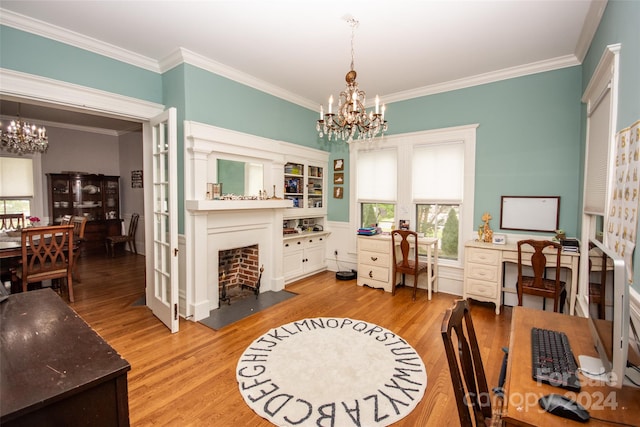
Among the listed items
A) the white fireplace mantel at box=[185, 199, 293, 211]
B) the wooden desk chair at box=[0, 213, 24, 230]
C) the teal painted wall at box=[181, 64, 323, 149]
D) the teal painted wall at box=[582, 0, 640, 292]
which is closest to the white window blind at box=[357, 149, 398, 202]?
the teal painted wall at box=[181, 64, 323, 149]

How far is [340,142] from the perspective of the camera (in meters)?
5.25

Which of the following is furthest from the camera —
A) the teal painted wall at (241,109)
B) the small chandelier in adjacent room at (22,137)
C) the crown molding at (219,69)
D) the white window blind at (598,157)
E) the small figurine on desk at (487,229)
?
the small chandelier in adjacent room at (22,137)

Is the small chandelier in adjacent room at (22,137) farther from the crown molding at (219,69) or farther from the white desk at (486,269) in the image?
the white desk at (486,269)

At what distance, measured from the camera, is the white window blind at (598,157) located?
227cm

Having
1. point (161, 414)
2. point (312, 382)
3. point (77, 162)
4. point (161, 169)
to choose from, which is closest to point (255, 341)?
point (312, 382)

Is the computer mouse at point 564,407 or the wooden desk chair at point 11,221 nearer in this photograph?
the computer mouse at point 564,407

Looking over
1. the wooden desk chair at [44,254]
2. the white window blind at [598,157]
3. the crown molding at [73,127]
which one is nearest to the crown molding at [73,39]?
the wooden desk chair at [44,254]

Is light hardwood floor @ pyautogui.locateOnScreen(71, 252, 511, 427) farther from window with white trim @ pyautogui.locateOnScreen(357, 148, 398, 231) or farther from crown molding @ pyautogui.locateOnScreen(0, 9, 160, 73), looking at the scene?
crown molding @ pyautogui.locateOnScreen(0, 9, 160, 73)

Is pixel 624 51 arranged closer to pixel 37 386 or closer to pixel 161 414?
pixel 37 386

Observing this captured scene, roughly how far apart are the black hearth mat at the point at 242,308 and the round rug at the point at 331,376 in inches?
23.0

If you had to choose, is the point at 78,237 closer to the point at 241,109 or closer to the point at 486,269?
the point at 241,109

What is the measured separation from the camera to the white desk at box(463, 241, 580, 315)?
3.50 m

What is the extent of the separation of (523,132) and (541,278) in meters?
1.76

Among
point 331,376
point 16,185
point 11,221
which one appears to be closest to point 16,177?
point 16,185
